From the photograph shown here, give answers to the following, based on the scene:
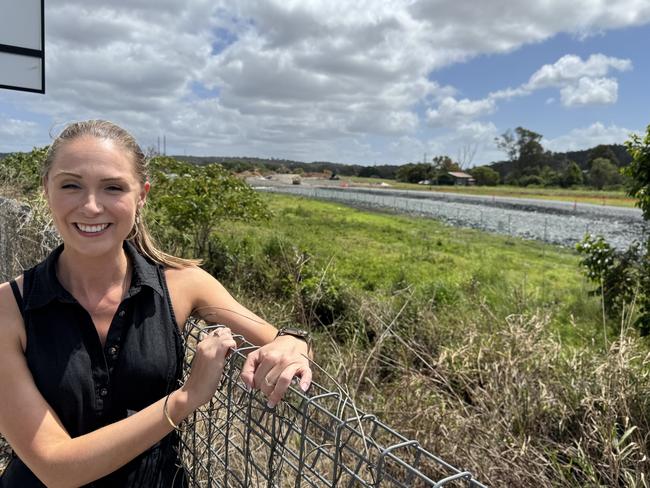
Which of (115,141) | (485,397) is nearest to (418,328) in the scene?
(485,397)

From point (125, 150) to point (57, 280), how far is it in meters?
0.48

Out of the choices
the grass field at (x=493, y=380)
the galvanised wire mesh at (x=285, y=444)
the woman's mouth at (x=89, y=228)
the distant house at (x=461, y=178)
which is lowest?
the grass field at (x=493, y=380)

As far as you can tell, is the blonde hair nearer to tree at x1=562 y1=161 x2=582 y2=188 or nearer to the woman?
the woman

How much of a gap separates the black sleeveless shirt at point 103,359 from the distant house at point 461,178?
4240 inches

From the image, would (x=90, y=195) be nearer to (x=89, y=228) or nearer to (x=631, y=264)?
(x=89, y=228)

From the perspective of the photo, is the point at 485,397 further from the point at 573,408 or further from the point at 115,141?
the point at 115,141

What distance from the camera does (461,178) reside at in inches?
4171

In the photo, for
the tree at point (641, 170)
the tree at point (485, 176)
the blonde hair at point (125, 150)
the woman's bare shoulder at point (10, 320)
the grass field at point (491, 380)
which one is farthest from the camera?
the tree at point (485, 176)

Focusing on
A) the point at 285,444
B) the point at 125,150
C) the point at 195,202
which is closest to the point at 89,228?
the point at 125,150

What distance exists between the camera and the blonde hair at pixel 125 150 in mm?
1683

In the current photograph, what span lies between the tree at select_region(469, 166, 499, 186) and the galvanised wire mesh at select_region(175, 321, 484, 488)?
335 ft

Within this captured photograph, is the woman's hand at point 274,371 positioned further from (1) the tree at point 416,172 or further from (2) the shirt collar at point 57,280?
(1) the tree at point 416,172

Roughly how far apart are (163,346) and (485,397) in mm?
3093

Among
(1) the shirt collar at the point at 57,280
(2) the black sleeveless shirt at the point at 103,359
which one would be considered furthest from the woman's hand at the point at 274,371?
(1) the shirt collar at the point at 57,280
